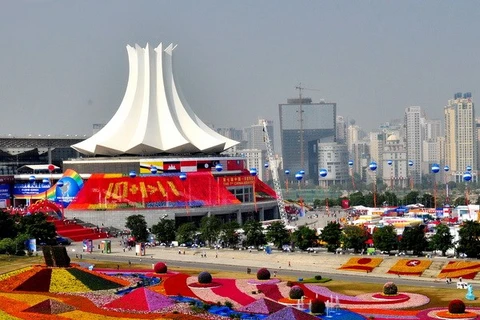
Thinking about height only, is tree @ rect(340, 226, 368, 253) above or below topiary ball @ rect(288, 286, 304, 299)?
above

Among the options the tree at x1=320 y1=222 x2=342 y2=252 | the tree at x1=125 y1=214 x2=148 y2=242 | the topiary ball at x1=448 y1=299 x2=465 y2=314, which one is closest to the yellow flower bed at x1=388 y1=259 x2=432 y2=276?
the tree at x1=320 y1=222 x2=342 y2=252

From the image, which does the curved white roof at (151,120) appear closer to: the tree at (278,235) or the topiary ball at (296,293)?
the tree at (278,235)

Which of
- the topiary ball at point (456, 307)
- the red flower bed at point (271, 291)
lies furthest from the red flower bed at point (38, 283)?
the topiary ball at point (456, 307)

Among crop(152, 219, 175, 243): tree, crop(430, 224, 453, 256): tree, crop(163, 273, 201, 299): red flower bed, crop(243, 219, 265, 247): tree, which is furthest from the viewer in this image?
crop(152, 219, 175, 243): tree

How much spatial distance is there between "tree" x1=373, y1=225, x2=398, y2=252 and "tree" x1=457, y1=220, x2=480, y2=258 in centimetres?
438

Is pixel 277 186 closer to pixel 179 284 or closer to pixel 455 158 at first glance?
pixel 179 284

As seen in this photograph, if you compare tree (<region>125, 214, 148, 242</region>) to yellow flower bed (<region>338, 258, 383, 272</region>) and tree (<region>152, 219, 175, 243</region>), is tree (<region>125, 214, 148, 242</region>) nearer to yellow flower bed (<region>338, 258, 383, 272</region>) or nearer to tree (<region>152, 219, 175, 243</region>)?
tree (<region>152, 219, 175, 243</region>)

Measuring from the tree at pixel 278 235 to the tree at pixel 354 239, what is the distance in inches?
170

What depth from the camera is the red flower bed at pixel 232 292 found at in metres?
36.6

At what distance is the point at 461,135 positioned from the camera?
182875mm

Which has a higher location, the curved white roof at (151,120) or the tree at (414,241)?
the curved white roof at (151,120)

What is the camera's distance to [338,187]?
18662cm

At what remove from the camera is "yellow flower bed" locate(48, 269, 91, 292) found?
124 ft

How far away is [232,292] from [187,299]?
275 centimetres
